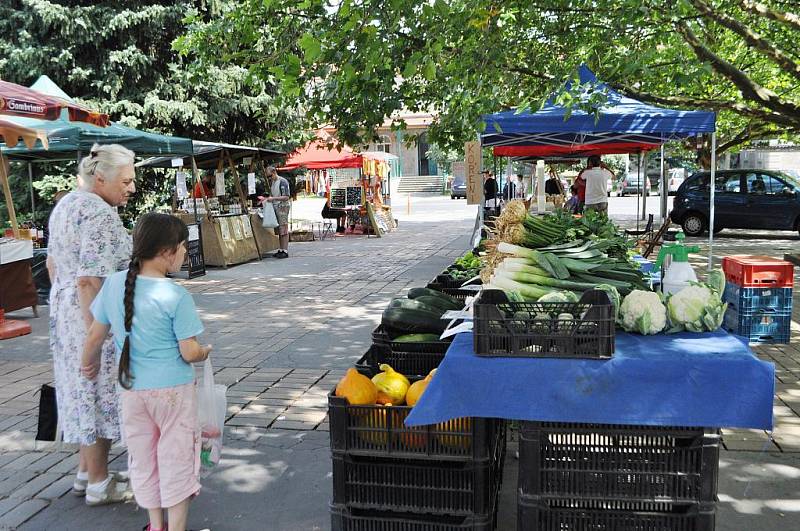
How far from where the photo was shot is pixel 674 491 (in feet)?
8.76

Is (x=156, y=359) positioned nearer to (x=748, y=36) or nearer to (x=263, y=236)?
(x=748, y=36)

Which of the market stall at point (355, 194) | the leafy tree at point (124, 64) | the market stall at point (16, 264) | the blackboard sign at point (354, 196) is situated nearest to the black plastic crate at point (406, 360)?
the market stall at point (16, 264)

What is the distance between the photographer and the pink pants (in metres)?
2.97

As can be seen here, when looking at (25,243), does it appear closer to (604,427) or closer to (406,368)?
(406,368)

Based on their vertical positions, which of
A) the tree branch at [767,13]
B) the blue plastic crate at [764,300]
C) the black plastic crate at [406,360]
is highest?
the tree branch at [767,13]

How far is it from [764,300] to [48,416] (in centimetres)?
619

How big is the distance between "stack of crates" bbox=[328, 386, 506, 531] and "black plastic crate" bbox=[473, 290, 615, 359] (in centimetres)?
36

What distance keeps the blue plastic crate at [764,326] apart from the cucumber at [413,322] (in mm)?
4274

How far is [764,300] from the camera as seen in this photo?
22.0 feet

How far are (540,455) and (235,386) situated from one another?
3.56 metres

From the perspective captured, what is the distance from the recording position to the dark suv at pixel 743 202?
1792 centimetres

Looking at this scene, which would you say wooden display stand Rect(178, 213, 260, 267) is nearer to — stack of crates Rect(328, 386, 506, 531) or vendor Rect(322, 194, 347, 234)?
vendor Rect(322, 194, 347, 234)

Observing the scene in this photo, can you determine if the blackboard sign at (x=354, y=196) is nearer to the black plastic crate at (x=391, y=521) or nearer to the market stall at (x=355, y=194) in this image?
the market stall at (x=355, y=194)

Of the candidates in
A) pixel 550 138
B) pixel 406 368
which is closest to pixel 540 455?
pixel 406 368
